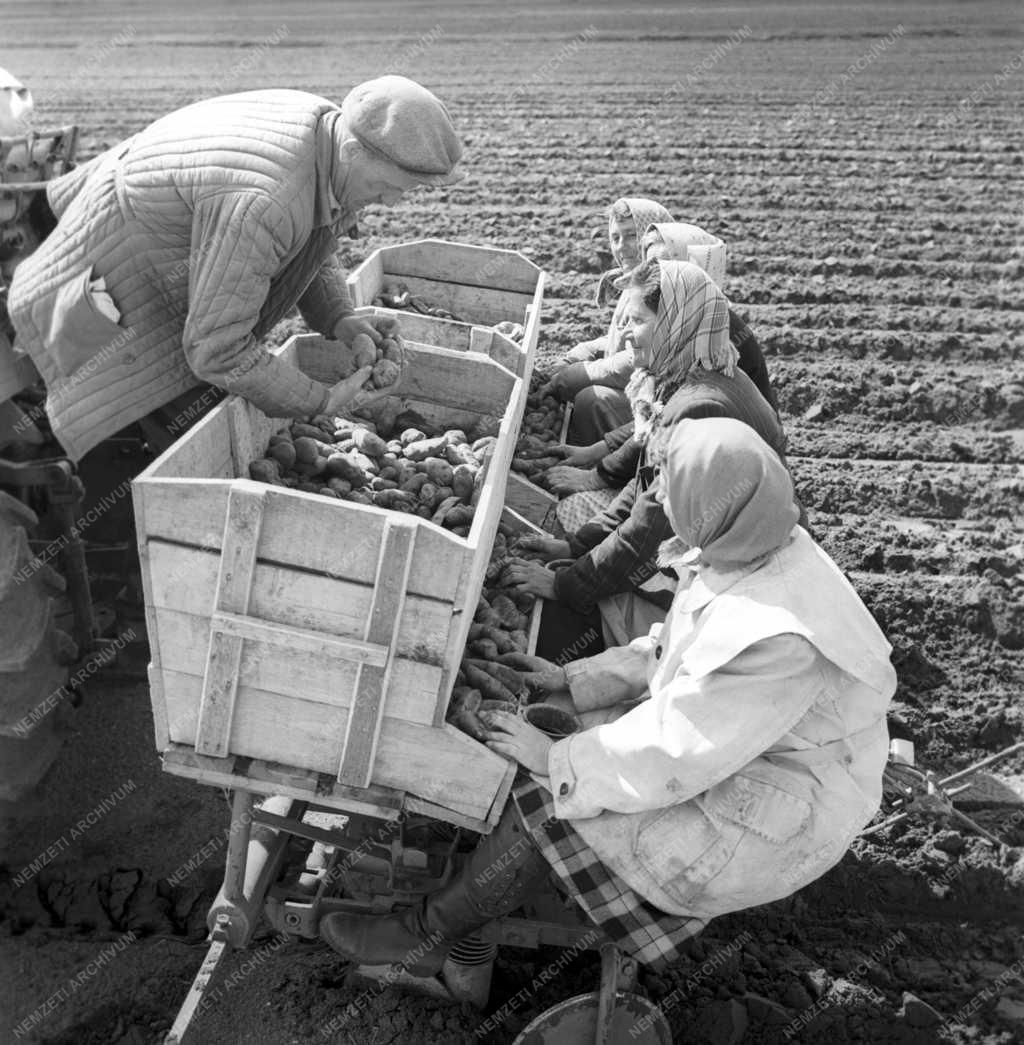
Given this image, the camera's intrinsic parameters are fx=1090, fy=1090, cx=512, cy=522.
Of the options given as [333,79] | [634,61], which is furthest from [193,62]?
[634,61]

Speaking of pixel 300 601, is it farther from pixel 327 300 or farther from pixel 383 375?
pixel 327 300

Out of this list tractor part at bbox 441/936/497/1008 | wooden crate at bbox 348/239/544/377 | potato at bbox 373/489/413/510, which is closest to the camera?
tractor part at bbox 441/936/497/1008

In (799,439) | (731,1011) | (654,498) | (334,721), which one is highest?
(654,498)

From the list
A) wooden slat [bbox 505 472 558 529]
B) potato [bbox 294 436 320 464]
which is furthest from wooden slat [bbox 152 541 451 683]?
wooden slat [bbox 505 472 558 529]

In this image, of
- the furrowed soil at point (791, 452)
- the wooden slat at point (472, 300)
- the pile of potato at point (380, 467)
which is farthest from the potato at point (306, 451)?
the wooden slat at point (472, 300)

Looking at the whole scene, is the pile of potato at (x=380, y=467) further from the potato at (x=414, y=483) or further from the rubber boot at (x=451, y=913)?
the rubber boot at (x=451, y=913)

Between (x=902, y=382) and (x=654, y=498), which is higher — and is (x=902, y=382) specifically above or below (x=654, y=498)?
below

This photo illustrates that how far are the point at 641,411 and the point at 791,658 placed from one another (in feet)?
4.94

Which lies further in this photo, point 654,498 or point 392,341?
point 392,341

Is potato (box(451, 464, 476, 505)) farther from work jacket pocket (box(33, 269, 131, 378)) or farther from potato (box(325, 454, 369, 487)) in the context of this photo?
work jacket pocket (box(33, 269, 131, 378))

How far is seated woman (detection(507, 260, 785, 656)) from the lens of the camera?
3.51 meters

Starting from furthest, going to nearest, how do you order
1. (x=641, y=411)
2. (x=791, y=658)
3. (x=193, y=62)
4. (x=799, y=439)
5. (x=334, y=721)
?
(x=193, y=62) → (x=799, y=439) → (x=641, y=411) → (x=334, y=721) → (x=791, y=658)

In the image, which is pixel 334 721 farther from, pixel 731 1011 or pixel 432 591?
pixel 731 1011

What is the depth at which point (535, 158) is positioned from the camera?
414 inches
